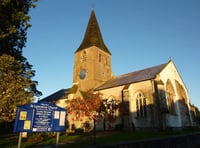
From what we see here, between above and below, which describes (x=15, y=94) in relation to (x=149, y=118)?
above

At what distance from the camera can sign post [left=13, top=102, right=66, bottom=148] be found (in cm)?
705

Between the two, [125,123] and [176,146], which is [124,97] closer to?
[125,123]

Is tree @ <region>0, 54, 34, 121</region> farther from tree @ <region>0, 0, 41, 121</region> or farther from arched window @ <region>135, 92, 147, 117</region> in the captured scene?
arched window @ <region>135, 92, 147, 117</region>

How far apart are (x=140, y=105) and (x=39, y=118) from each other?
20.6 m

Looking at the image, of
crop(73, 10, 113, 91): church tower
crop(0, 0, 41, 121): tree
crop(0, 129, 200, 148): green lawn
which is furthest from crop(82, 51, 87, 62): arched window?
crop(0, 0, 41, 121): tree

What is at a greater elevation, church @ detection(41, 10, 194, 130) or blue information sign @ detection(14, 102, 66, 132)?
church @ detection(41, 10, 194, 130)

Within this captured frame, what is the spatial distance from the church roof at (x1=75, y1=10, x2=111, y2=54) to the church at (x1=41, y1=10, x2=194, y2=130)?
1.11 ft

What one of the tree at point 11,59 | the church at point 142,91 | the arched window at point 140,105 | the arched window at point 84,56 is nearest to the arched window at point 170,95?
the church at point 142,91

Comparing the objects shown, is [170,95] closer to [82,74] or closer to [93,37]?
[82,74]

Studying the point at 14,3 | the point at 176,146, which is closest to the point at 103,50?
the point at 14,3

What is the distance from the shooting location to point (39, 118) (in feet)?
24.7

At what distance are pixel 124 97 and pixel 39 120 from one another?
19459 mm

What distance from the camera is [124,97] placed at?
25.8 m

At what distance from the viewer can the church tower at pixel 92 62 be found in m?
35.2
